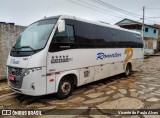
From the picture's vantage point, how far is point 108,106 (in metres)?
5.85

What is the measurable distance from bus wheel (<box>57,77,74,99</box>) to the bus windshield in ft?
5.13

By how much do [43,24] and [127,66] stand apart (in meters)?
Answer: 6.90

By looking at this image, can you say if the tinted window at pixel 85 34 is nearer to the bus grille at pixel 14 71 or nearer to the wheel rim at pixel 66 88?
the wheel rim at pixel 66 88

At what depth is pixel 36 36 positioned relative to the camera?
245 inches

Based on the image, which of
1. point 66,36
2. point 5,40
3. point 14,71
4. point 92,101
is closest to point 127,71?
point 92,101

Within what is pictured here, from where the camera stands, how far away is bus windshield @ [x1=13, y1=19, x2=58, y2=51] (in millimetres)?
5875

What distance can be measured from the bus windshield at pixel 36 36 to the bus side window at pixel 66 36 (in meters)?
0.30

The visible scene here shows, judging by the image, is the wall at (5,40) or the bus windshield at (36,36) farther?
the wall at (5,40)

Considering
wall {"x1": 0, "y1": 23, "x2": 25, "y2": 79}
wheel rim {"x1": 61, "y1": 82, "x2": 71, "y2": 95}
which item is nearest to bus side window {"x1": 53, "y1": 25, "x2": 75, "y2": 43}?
wheel rim {"x1": 61, "y1": 82, "x2": 71, "y2": 95}

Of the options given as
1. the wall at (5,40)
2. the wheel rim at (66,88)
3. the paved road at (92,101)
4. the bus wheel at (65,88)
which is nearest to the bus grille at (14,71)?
the paved road at (92,101)

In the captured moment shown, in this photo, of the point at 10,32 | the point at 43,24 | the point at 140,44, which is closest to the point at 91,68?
the point at 43,24

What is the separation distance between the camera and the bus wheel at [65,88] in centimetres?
637

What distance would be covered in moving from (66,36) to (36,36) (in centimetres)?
105

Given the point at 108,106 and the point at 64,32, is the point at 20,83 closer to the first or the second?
the point at 64,32
